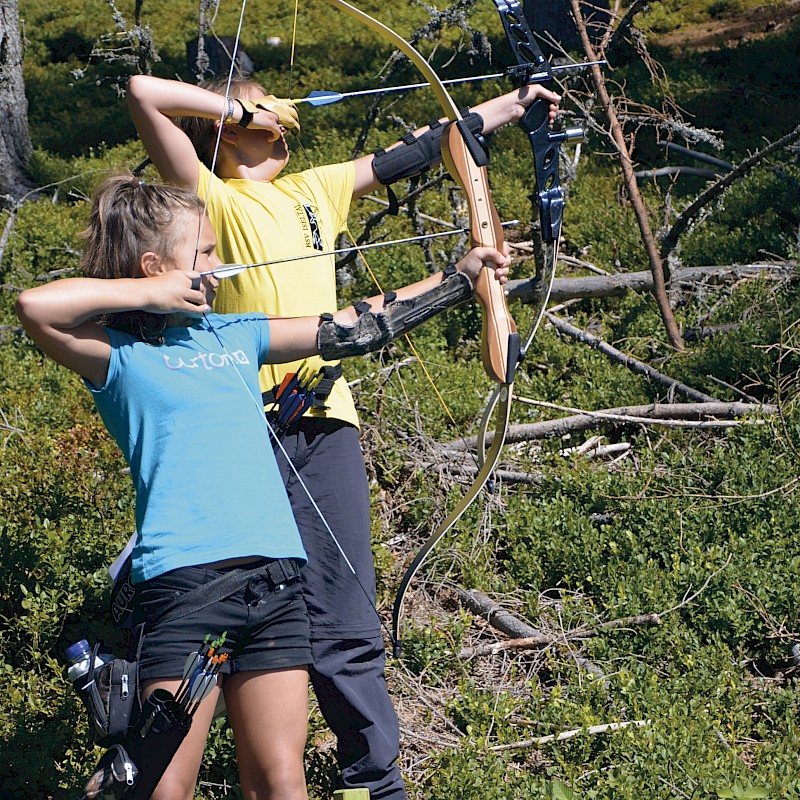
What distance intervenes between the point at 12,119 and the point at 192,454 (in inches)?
255

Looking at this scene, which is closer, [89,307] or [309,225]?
[89,307]

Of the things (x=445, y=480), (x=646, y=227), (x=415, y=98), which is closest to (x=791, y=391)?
(x=646, y=227)

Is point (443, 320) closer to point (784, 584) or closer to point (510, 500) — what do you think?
point (510, 500)

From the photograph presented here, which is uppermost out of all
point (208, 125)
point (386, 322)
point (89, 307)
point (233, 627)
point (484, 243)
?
point (208, 125)

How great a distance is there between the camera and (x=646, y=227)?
5.35 m

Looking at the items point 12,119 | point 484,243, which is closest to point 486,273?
point 484,243

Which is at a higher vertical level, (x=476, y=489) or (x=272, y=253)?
(x=272, y=253)

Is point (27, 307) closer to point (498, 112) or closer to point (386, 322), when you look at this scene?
point (386, 322)

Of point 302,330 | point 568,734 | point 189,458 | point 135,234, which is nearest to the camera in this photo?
point 189,458

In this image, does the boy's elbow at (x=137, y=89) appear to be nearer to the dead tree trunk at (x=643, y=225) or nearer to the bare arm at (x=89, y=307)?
the bare arm at (x=89, y=307)

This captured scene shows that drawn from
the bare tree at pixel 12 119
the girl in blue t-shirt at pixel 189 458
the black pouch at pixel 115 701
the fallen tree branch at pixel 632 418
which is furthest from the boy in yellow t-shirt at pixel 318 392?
the bare tree at pixel 12 119

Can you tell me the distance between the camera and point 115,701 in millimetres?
2158

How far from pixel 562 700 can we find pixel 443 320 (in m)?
2.77

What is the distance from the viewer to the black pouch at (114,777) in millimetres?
2119
